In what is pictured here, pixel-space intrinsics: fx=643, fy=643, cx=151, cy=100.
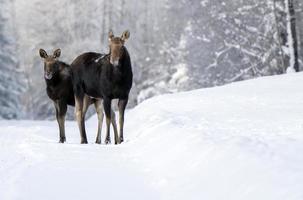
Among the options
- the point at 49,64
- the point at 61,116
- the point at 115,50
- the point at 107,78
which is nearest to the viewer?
the point at 115,50

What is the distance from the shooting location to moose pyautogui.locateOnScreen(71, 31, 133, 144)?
12.3 metres

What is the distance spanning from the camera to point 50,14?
49438 mm

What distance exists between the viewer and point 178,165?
794 cm

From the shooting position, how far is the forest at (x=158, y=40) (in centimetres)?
3316

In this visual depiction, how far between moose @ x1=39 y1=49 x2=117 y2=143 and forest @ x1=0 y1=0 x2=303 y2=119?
15213mm

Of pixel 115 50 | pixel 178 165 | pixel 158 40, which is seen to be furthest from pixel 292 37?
pixel 158 40

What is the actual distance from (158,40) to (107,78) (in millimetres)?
46790

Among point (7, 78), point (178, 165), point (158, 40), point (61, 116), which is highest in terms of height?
point (178, 165)

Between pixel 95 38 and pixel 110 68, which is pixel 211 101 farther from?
pixel 95 38

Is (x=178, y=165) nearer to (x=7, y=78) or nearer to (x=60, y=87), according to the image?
(x=60, y=87)

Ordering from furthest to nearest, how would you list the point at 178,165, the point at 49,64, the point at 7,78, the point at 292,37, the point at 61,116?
the point at 7,78
the point at 292,37
the point at 61,116
the point at 49,64
the point at 178,165

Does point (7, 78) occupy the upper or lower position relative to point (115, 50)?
lower

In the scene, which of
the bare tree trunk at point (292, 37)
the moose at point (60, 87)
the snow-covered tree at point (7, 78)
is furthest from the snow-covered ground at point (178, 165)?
the snow-covered tree at point (7, 78)

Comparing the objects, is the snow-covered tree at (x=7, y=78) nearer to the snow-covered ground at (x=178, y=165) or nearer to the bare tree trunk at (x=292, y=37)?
the bare tree trunk at (x=292, y=37)
